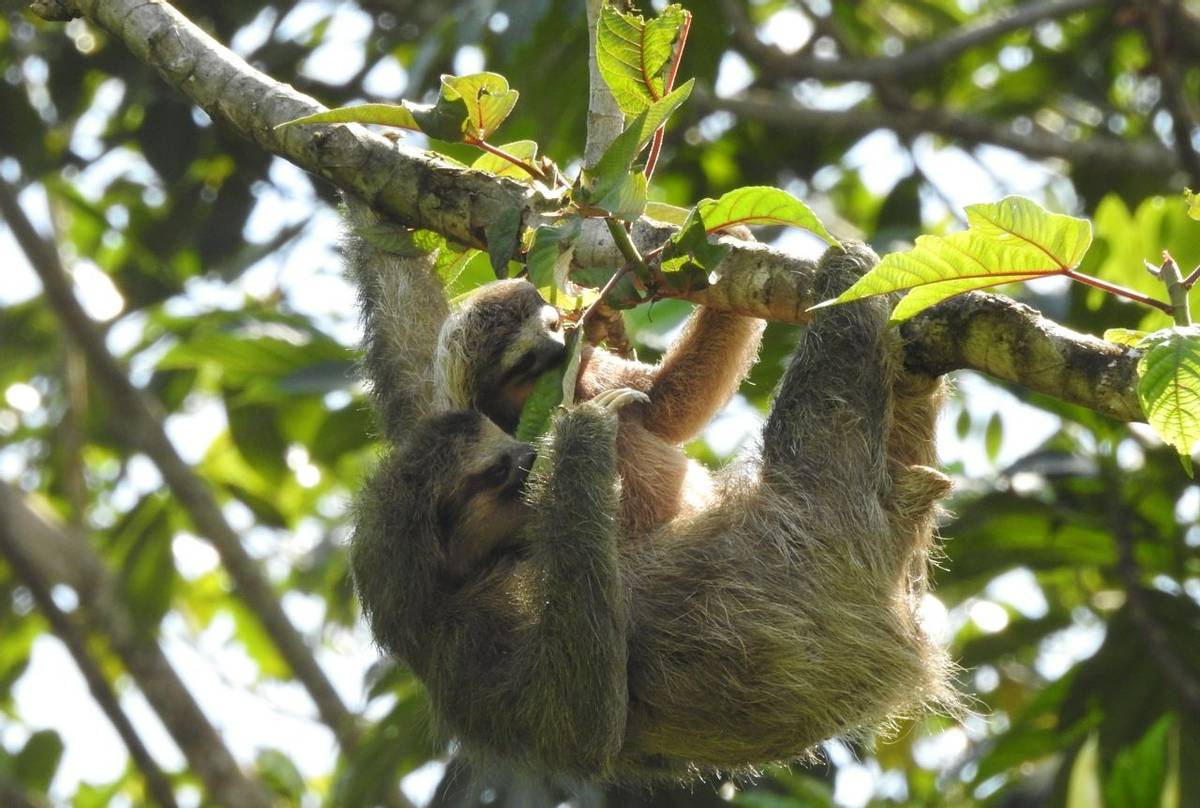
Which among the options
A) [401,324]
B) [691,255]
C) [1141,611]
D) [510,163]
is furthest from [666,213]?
[1141,611]

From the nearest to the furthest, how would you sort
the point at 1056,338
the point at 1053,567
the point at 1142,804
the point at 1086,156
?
the point at 1056,338 < the point at 1142,804 < the point at 1053,567 < the point at 1086,156

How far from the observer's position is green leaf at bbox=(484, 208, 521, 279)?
167 inches

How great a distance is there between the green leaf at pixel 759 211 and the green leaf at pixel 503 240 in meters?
0.68

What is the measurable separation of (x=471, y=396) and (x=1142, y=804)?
4.27m

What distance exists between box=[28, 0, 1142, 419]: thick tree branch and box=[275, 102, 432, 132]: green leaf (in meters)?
0.51

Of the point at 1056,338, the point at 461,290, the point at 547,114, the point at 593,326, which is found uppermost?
the point at 547,114

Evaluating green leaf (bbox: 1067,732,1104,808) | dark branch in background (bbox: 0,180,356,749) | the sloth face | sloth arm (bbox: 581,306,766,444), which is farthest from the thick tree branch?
dark branch in background (bbox: 0,180,356,749)

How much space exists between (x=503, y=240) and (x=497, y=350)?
1092 millimetres

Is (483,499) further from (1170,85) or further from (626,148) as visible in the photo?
(1170,85)

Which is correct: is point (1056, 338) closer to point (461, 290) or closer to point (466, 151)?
point (461, 290)

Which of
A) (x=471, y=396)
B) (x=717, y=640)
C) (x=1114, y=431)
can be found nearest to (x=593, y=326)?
(x=471, y=396)

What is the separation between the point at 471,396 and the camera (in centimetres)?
552

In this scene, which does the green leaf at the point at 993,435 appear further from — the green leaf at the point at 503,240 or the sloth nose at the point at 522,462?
the green leaf at the point at 503,240

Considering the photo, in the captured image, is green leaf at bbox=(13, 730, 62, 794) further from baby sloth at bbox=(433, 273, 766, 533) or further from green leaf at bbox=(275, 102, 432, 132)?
green leaf at bbox=(275, 102, 432, 132)
